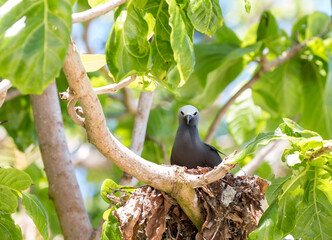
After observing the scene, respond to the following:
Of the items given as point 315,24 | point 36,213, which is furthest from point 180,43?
point 315,24

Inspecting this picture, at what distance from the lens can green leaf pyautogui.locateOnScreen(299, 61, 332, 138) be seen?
195 inches

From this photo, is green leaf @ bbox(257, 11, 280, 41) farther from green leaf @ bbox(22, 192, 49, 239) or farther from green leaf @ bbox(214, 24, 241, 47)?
green leaf @ bbox(22, 192, 49, 239)

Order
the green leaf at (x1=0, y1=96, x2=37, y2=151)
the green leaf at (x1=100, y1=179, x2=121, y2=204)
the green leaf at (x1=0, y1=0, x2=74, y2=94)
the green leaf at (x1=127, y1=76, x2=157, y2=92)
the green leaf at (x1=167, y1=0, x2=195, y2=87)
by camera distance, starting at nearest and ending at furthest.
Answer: the green leaf at (x1=0, y1=0, x2=74, y2=94) → the green leaf at (x1=167, y1=0, x2=195, y2=87) → the green leaf at (x1=127, y1=76, x2=157, y2=92) → the green leaf at (x1=100, y1=179, x2=121, y2=204) → the green leaf at (x1=0, y1=96, x2=37, y2=151)

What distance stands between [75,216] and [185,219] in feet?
3.73

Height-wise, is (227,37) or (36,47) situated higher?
(36,47)

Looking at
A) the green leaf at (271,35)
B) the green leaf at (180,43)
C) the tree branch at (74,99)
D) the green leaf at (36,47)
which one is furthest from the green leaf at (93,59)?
the green leaf at (271,35)

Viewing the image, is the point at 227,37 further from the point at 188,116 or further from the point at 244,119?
the point at 188,116

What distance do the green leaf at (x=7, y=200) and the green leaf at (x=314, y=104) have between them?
3161 millimetres

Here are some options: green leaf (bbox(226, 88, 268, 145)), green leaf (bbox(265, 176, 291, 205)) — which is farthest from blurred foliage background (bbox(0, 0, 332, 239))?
green leaf (bbox(265, 176, 291, 205))

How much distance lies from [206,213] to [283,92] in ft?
8.26

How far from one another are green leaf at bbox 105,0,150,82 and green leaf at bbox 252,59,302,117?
2.99m

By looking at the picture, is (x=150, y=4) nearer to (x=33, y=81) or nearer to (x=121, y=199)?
(x=33, y=81)

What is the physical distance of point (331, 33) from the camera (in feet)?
16.5

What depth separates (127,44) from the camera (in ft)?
7.01
